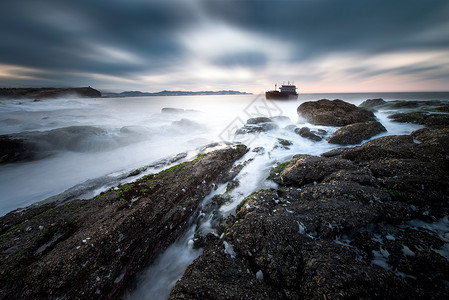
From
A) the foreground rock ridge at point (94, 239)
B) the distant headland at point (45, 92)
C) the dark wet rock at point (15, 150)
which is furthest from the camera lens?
the distant headland at point (45, 92)

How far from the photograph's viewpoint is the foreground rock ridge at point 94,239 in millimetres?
2992

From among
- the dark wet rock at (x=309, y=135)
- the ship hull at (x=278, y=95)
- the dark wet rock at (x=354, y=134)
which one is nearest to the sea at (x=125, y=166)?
the dark wet rock at (x=309, y=135)

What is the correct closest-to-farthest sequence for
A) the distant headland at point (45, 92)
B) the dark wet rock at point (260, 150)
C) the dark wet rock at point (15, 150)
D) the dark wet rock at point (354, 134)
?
the dark wet rock at point (15, 150), the dark wet rock at point (354, 134), the dark wet rock at point (260, 150), the distant headland at point (45, 92)

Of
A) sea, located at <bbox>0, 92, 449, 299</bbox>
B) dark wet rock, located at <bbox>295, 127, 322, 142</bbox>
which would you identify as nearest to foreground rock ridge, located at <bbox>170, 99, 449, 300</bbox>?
sea, located at <bbox>0, 92, 449, 299</bbox>

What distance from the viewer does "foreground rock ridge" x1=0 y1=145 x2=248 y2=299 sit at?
299 cm

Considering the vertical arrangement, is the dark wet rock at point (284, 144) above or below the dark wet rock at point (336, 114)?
below

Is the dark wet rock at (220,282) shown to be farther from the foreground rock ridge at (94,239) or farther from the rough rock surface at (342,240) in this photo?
the foreground rock ridge at (94,239)

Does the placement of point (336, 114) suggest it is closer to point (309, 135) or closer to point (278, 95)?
point (309, 135)

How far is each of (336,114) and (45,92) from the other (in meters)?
88.9

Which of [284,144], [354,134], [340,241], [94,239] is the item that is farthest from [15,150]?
[354,134]

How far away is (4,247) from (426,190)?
423 inches

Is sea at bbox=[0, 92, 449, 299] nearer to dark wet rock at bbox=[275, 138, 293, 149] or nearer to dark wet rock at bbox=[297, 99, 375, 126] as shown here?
dark wet rock at bbox=[275, 138, 293, 149]

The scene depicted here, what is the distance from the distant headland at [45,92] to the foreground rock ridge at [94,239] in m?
77.2

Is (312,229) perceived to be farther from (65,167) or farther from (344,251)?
(65,167)
